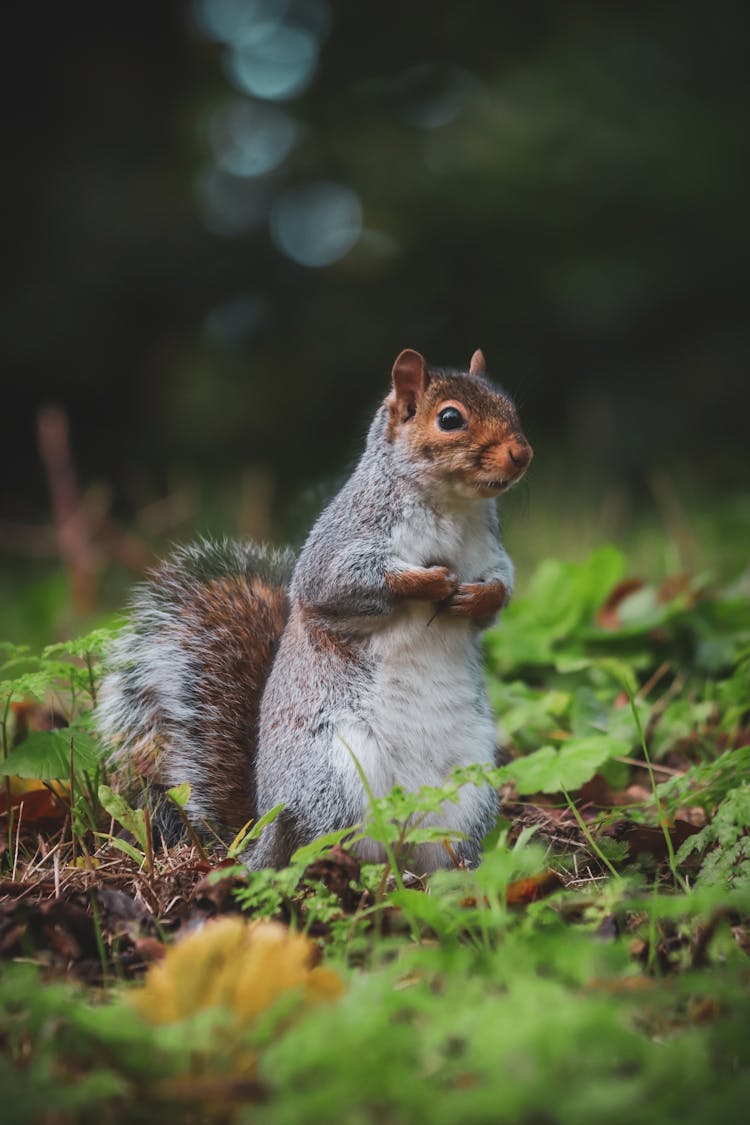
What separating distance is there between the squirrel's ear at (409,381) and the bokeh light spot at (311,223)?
4.98 meters

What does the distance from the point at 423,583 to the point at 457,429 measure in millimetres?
247

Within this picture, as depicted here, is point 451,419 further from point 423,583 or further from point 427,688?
point 427,688

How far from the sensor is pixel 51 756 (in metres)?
1.63

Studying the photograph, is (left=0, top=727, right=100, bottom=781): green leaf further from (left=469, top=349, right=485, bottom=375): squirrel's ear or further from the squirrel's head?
(left=469, top=349, right=485, bottom=375): squirrel's ear

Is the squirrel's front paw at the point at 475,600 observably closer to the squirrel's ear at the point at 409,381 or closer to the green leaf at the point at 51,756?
the squirrel's ear at the point at 409,381

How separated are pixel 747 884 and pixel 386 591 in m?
0.62

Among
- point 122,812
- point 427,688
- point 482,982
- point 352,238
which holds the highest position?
point 352,238

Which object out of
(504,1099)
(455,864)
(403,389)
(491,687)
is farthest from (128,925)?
(491,687)

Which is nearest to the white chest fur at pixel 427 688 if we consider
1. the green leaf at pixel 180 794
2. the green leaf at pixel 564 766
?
the green leaf at pixel 564 766

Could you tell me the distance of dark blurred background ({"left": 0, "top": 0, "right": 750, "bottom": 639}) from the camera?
5602 mm

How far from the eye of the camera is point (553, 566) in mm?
2512

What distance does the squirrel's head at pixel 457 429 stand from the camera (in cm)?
159

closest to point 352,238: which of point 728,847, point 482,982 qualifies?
point 728,847

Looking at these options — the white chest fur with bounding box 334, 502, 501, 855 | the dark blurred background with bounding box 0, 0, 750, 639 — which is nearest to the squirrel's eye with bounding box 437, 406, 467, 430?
the white chest fur with bounding box 334, 502, 501, 855
